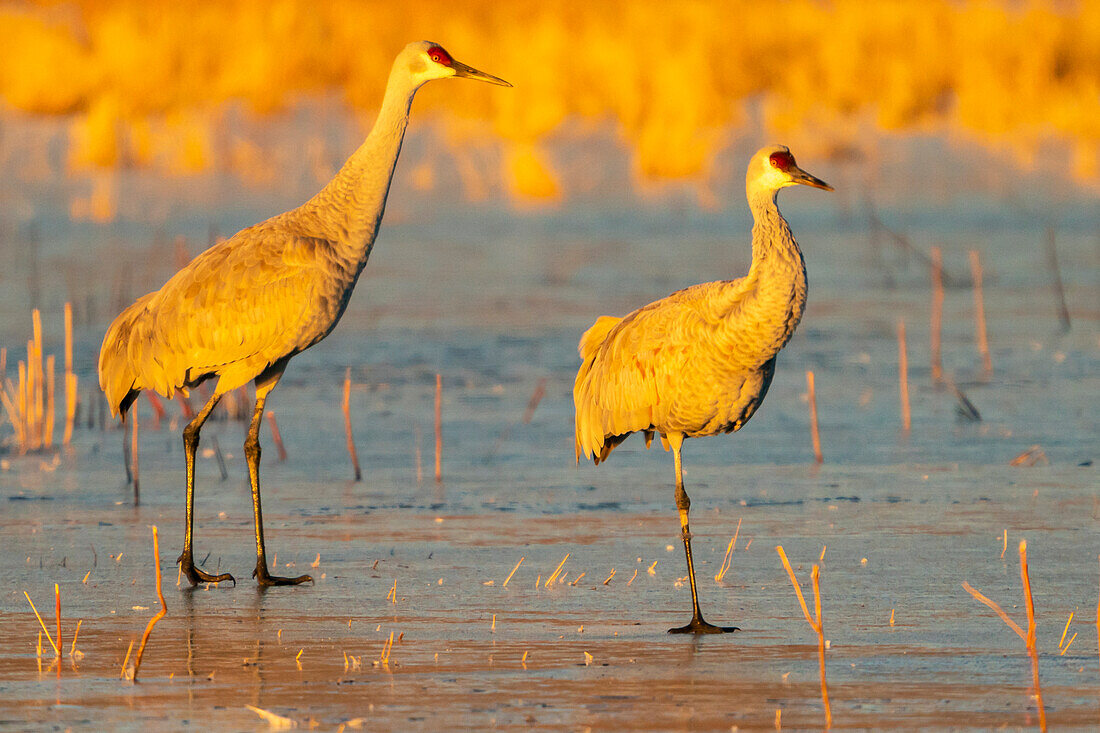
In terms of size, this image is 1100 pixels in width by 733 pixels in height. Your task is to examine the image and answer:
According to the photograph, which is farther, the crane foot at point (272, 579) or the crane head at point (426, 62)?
the crane head at point (426, 62)

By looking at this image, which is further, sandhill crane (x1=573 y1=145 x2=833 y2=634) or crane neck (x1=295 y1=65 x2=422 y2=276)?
crane neck (x1=295 y1=65 x2=422 y2=276)

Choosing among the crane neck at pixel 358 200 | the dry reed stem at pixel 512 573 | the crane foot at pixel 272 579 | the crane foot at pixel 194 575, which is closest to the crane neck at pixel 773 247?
the dry reed stem at pixel 512 573

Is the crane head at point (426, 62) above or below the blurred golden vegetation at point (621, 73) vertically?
below

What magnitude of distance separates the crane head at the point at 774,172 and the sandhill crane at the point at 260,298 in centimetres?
173

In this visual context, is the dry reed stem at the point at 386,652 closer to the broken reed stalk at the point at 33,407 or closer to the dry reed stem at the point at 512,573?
the dry reed stem at the point at 512,573

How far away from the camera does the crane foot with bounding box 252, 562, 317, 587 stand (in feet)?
25.2

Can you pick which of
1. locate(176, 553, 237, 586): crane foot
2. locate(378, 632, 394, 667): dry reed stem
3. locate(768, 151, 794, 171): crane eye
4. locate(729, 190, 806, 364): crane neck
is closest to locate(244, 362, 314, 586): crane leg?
locate(176, 553, 237, 586): crane foot

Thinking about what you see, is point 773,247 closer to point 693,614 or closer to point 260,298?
point 693,614

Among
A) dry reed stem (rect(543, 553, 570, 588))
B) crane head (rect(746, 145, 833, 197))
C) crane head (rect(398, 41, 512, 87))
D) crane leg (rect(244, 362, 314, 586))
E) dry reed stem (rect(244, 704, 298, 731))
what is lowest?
dry reed stem (rect(244, 704, 298, 731))

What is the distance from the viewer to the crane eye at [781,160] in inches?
306

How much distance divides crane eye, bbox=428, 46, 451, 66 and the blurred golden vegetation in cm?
1377

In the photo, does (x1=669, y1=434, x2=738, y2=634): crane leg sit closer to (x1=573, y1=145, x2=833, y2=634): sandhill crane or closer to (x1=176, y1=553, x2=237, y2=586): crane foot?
(x1=573, y1=145, x2=833, y2=634): sandhill crane

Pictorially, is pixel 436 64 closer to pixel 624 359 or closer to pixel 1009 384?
pixel 624 359

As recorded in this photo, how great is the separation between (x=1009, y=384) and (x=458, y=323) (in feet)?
16.1
